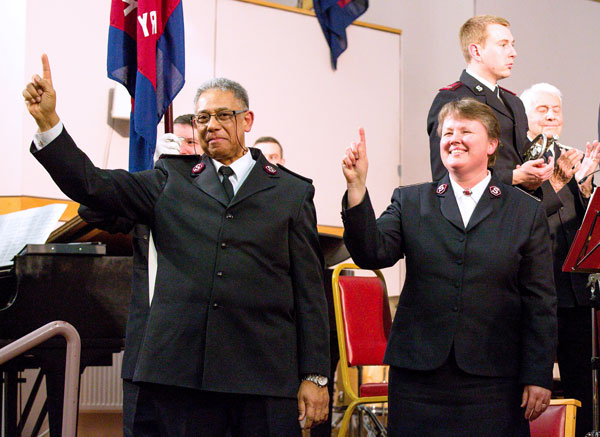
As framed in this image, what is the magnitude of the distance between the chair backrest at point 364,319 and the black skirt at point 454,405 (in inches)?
42.4

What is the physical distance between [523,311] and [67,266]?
1627 millimetres

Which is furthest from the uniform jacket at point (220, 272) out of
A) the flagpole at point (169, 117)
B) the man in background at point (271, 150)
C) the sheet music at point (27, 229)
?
the man in background at point (271, 150)

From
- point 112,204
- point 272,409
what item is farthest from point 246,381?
point 112,204

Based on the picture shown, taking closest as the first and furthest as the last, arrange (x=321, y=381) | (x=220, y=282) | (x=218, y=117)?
(x=220, y=282) < (x=321, y=381) < (x=218, y=117)

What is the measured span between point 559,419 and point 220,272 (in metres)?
1.27

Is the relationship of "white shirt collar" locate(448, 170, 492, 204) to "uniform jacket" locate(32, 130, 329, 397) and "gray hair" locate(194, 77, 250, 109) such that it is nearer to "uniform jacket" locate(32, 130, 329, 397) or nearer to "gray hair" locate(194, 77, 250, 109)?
"uniform jacket" locate(32, 130, 329, 397)

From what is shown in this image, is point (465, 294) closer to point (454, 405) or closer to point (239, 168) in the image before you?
point (454, 405)

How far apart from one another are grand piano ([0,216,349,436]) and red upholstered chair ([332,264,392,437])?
0.87m

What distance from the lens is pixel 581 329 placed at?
10.5ft

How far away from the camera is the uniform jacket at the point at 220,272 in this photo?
187cm

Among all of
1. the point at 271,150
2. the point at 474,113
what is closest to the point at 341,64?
the point at 271,150

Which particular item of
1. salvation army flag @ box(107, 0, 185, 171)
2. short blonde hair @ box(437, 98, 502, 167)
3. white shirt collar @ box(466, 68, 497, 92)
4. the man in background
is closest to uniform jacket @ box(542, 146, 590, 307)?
white shirt collar @ box(466, 68, 497, 92)

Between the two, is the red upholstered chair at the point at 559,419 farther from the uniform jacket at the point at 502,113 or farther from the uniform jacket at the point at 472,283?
the uniform jacket at the point at 502,113

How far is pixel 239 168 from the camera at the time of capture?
6.95 feet
